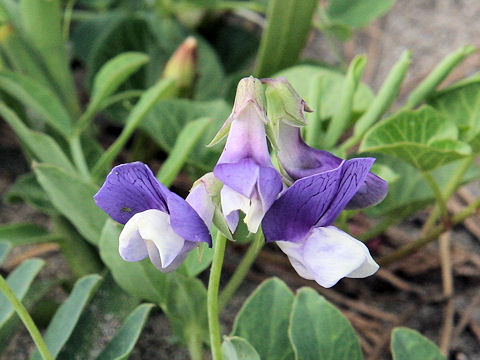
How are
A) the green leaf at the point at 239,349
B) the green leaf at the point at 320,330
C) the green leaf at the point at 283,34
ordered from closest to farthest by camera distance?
the green leaf at the point at 239,349
the green leaf at the point at 320,330
the green leaf at the point at 283,34

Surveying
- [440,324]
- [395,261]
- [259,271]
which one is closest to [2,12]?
[259,271]

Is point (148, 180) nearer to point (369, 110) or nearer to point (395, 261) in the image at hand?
point (369, 110)

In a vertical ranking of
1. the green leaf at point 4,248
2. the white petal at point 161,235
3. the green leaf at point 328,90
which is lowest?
the green leaf at point 4,248

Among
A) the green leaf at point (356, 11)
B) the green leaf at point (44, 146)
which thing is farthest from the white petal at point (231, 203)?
the green leaf at point (356, 11)

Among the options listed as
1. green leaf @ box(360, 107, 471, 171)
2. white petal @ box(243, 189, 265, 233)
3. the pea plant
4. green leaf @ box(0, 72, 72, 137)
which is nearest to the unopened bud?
the pea plant

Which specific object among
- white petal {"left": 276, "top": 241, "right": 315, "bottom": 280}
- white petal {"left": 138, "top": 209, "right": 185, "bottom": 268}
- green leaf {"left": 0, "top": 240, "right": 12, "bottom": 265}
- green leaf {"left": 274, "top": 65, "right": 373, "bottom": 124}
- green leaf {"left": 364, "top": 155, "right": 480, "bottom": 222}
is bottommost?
green leaf {"left": 364, "top": 155, "right": 480, "bottom": 222}

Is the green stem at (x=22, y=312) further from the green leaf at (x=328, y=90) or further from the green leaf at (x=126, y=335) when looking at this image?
the green leaf at (x=328, y=90)

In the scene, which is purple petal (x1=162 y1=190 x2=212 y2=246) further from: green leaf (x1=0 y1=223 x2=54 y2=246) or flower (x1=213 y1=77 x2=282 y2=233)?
green leaf (x1=0 y1=223 x2=54 y2=246)
